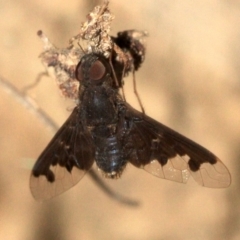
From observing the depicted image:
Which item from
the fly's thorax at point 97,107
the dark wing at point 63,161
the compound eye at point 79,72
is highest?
the compound eye at point 79,72

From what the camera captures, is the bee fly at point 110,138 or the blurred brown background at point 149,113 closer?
the bee fly at point 110,138

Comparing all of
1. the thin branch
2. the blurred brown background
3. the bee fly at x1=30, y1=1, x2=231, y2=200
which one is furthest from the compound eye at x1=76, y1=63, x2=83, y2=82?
the blurred brown background

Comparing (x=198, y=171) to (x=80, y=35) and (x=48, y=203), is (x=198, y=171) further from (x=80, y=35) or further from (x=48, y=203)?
(x=48, y=203)

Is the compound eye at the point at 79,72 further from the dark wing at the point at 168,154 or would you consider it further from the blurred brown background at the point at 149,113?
the blurred brown background at the point at 149,113

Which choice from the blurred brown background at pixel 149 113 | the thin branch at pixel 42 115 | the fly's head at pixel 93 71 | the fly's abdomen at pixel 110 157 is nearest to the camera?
the fly's head at pixel 93 71

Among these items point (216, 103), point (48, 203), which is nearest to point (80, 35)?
point (48, 203)

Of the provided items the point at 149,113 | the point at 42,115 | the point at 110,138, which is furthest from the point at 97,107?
the point at 149,113

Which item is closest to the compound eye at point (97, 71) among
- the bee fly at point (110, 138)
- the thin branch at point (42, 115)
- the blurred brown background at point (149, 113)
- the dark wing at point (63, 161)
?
the bee fly at point (110, 138)
